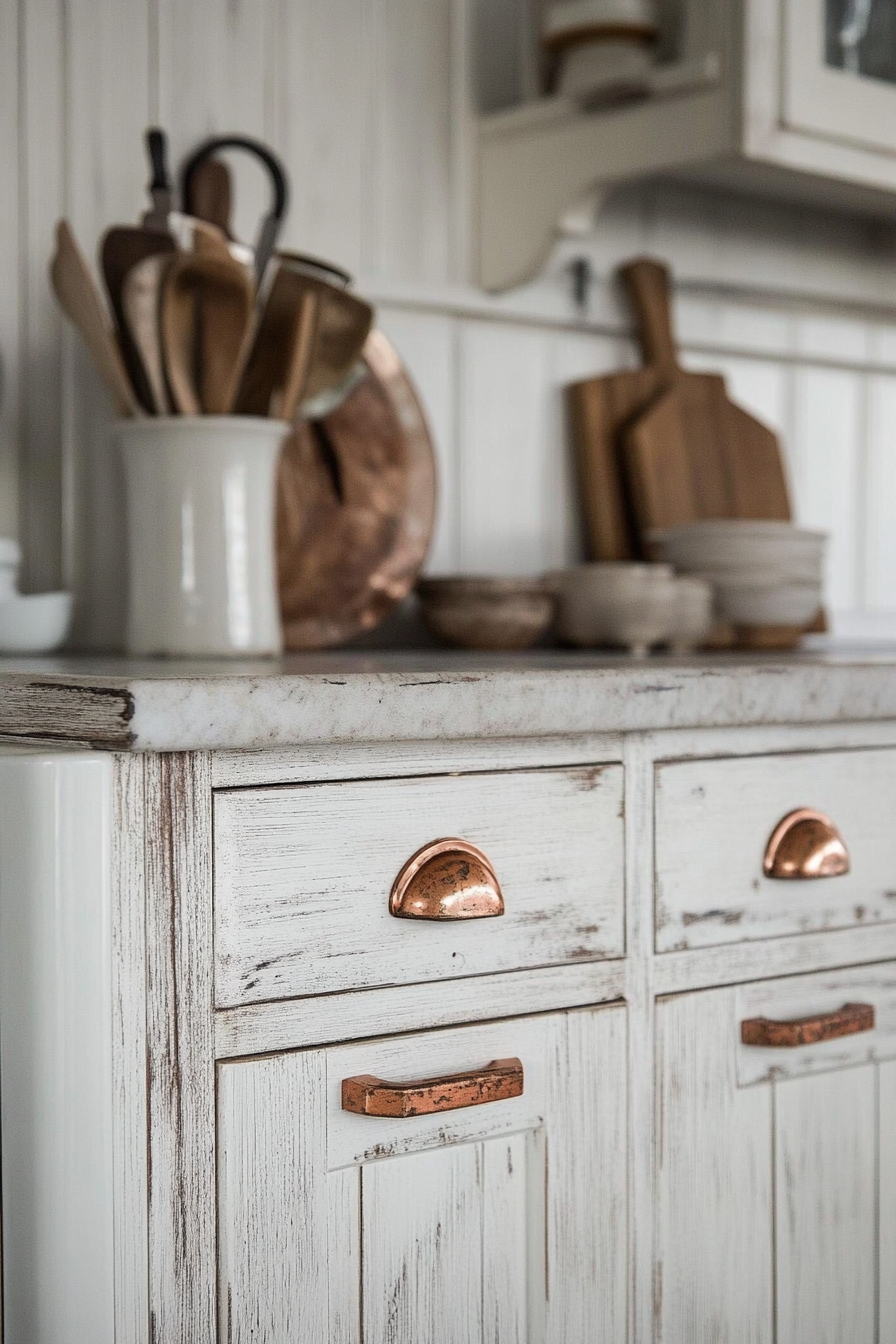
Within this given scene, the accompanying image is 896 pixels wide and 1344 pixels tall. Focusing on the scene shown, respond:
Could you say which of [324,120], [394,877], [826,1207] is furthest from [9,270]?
[826,1207]

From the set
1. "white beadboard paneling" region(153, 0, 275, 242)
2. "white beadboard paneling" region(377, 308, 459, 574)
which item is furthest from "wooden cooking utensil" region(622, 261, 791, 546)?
"white beadboard paneling" region(153, 0, 275, 242)

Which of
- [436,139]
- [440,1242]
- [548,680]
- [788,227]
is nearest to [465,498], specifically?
[436,139]

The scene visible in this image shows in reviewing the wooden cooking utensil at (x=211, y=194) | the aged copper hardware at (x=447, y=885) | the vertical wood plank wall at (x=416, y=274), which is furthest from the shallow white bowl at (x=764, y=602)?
the aged copper hardware at (x=447, y=885)

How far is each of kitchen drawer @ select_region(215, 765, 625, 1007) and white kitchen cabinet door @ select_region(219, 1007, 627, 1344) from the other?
1.7 inches

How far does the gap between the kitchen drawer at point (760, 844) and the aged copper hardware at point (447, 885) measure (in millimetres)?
141

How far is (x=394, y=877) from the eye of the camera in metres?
0.84

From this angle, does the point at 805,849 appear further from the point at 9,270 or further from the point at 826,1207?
the point at 9,270

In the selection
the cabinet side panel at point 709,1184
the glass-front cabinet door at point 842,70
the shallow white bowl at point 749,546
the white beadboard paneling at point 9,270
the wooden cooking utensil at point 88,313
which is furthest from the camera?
the shallow white bowl at point 749,546

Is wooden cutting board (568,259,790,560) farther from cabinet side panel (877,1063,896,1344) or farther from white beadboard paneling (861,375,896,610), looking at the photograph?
cabinet side panel (877,1063,896,1344)

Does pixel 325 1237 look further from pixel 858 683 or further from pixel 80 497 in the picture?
pixel 80 497

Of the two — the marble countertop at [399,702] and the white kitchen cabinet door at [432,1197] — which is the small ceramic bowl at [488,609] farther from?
the white kitchen cabinet door at [432,1197]

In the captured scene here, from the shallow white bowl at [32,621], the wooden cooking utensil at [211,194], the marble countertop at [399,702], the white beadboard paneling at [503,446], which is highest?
the wooden cooking utensil at [211,194]

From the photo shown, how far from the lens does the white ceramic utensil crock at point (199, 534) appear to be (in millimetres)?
1174

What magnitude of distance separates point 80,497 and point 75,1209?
2.49ft
